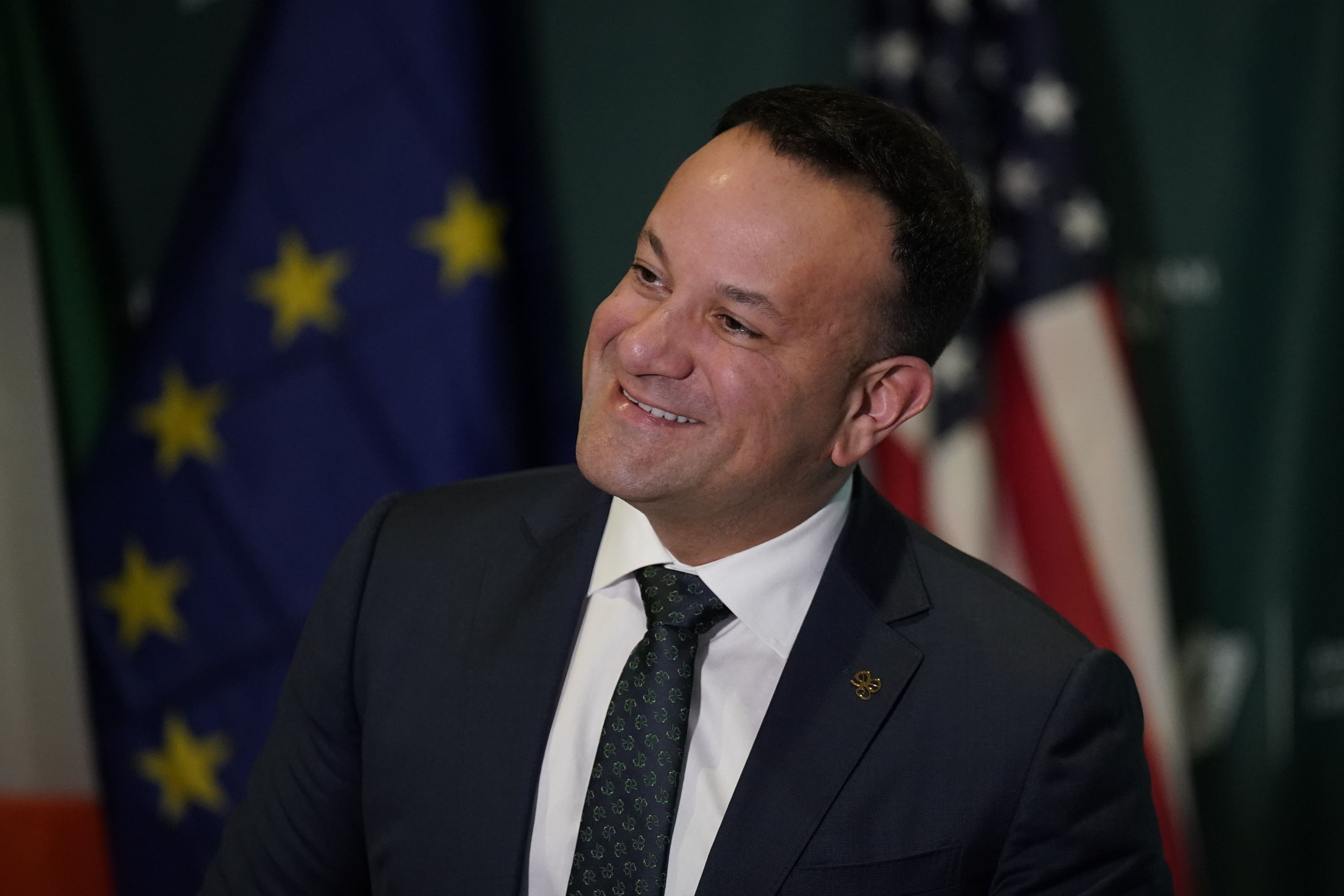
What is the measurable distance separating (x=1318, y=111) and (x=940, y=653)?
2.06 m

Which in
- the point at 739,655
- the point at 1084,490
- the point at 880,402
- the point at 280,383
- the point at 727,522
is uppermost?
the point at 280,383

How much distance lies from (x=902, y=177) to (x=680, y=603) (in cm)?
56

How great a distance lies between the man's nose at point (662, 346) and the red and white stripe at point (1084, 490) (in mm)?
1408

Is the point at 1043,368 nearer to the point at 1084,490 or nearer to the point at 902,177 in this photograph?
the point at 1084,490

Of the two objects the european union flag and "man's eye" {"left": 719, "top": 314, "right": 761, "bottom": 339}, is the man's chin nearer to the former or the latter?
"man's eye" {"left": 719, "top": 314, "right": 761, "bottom": 339}

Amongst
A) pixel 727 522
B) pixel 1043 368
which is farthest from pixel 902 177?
pixel 1043 368

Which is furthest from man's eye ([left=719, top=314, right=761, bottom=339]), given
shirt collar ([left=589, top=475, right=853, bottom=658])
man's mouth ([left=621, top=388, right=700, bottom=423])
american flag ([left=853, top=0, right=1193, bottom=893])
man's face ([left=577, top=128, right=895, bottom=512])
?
american flag ([left=853, top=0, right=1193, bottom=893])

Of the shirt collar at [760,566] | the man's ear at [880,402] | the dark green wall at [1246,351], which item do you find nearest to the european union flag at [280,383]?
the shirt collar at [760,566]

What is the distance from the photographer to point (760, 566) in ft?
4.89

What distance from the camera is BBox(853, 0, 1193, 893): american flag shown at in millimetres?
2670

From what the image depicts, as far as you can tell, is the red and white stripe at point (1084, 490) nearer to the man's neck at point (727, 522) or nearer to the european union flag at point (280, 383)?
the european union flag at point (280, 383)

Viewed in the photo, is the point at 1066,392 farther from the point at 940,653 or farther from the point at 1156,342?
the point at 940,653

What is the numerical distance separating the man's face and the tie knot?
0.33ft

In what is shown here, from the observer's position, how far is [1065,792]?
137 centimetres
